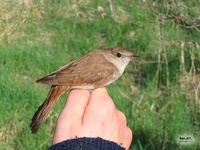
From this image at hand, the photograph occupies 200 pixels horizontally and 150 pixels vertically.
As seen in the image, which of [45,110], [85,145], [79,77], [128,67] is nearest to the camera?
[85,145]

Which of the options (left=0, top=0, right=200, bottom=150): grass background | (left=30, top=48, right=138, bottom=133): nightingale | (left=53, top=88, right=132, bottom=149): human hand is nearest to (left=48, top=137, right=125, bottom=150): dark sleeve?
(left=53, top=88, right=132, bottom=149): human hand

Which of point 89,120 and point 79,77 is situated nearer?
point 89,120

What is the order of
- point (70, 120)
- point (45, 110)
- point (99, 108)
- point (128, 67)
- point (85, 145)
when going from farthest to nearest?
point (128, 67) < point (45, 110) < point (99, 108) < point (70, 120) < point (85, 145)

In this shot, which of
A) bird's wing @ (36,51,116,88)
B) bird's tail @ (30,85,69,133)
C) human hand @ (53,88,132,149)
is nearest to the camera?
human hand @ (53,88,132,149)

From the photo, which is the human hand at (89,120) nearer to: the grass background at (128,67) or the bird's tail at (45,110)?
the bird's tail at (45,110)

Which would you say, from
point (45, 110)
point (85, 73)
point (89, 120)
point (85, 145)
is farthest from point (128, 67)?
point (85, 145)

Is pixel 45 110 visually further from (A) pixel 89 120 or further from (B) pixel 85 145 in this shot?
(B) pixel 85 145

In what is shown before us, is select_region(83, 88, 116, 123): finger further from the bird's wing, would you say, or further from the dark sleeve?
the bird's wing
